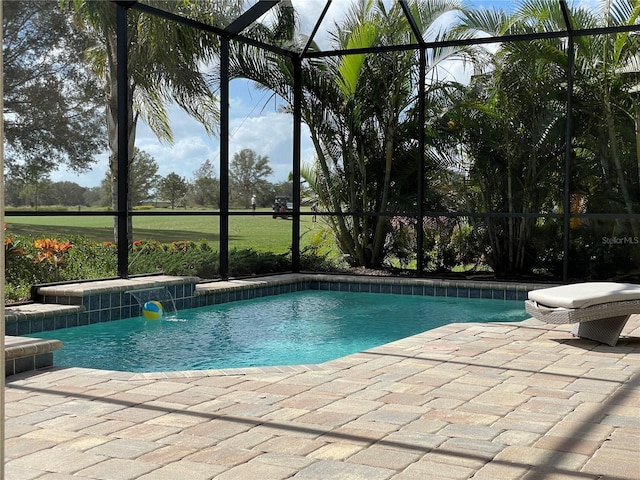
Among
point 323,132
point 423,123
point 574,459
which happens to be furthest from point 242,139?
point 574,459

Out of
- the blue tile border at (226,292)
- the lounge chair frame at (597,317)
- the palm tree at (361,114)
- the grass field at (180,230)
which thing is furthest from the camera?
the grass field at (180,230)

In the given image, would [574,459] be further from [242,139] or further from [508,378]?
[242,139]

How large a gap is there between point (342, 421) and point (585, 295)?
2.92 metres

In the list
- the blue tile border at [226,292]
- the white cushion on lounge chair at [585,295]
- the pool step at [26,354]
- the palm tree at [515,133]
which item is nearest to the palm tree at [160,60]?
the blue tile border at [226,292]

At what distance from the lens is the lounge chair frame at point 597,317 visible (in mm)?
5566

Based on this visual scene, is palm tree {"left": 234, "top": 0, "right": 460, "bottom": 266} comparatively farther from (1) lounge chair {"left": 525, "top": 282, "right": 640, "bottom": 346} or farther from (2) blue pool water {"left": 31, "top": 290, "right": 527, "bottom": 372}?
(1) lounge chair {"left": 525, "top": 282, "right": 640, "bottom": 346}

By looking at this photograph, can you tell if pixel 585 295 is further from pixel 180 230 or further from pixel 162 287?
pixel 180 230

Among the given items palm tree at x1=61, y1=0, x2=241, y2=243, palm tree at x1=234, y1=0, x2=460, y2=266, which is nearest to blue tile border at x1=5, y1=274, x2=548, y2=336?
palm tree at x1=234, y1=0, x2=460, y2=266

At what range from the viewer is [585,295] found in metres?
5.68

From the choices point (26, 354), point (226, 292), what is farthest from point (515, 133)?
point (26, 354)

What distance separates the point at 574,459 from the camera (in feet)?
9.58

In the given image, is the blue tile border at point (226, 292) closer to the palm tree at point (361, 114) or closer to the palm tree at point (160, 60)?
the palm tree at point (361, 114)

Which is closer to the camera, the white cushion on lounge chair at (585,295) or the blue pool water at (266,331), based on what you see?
the white cushion on lounge chair at (585,295)

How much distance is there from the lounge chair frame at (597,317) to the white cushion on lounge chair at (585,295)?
32mm
